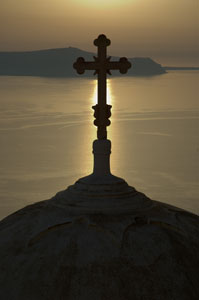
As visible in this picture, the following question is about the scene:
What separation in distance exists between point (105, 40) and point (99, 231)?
369cm

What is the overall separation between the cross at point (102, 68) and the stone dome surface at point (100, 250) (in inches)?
47.3

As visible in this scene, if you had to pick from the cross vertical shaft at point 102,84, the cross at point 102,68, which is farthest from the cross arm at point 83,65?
the cross vertical shaft at point 102,84

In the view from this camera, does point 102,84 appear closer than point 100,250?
No

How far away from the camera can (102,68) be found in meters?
13.3

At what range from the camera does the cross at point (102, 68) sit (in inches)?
516

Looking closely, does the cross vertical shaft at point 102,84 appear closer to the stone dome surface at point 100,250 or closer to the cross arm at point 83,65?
the cross arm at point 83,65

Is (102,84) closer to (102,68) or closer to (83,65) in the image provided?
(102,68)

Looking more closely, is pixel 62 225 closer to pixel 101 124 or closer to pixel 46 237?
pixel 46 237

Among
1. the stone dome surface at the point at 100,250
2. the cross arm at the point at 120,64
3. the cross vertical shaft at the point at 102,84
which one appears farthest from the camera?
the cross arm at the point at 120,64

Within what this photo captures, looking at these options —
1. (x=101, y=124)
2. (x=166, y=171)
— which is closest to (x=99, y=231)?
(x=101, y=124)

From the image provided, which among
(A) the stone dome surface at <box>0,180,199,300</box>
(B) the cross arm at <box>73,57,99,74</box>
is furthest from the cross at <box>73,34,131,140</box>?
(A) the stone dome surface at <box>0,180,199,300</box>

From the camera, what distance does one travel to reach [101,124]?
13.1 meters

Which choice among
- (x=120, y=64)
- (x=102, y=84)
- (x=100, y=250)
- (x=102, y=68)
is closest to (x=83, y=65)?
(x=102, y=68)

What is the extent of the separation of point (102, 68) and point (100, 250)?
3642mm
